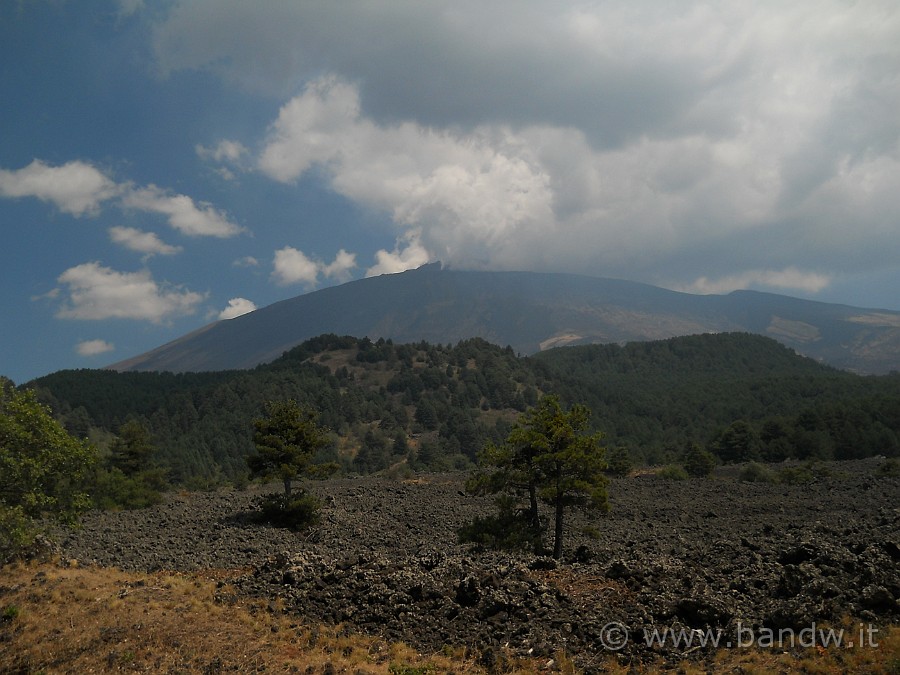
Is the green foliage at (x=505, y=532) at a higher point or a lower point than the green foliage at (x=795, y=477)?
higher

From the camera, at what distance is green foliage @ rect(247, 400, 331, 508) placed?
2695 centimetres

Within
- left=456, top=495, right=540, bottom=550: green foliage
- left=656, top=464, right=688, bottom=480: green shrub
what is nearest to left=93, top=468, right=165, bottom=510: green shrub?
left=456, top=495, right=540, bottom=550: green foliage

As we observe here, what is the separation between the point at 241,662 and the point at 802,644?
11.7m

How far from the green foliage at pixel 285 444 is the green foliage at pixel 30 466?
8.63m

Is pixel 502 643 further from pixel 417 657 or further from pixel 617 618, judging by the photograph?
pixel 617 618

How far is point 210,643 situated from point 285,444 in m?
14.5

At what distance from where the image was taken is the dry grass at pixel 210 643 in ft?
34.2

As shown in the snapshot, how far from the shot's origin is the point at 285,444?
89.2 ft

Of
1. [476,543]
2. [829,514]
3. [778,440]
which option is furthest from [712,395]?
[476,543]

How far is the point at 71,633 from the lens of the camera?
1355cm

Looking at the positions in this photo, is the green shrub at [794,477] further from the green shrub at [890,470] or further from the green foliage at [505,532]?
the green foliage at [505,532]

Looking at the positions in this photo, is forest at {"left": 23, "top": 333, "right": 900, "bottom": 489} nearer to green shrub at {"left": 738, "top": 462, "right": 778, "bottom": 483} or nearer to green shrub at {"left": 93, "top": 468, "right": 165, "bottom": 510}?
green shrub at {"left": 738, "top": 462, "right": 778, "bottom": 483}

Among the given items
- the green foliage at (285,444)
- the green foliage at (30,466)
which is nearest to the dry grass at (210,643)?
the green foliage at (30,466)

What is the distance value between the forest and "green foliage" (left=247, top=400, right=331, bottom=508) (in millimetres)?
34541
